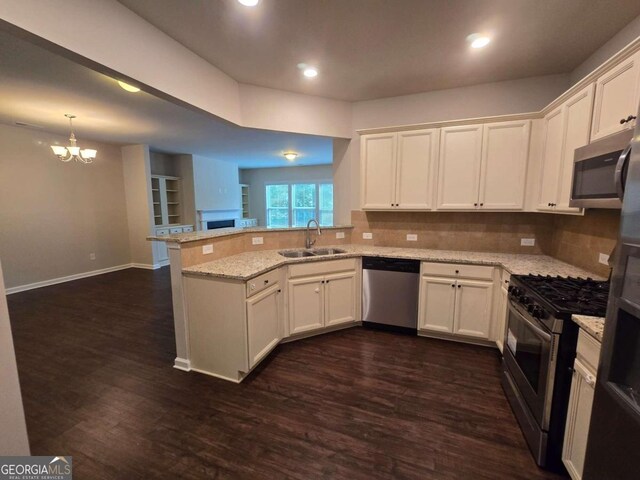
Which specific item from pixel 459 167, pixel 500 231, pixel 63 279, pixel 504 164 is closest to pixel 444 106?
pixel 459 167

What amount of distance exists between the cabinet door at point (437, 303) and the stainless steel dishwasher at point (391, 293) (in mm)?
78

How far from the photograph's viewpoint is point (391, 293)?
3.08 m

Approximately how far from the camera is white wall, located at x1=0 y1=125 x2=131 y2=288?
14.8ft

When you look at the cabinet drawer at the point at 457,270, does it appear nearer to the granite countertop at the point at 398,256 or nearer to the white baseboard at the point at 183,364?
the granite countertop at the point at 398,256

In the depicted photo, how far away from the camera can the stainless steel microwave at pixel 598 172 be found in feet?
4.99

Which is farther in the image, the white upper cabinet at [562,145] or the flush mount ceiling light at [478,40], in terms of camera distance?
the flush mount ceiling light at [478,40]

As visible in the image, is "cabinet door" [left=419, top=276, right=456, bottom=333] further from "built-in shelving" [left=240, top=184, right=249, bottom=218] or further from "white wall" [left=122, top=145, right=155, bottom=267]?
"built-in shelving" [left=240, top=184, right=249, bottom=218]

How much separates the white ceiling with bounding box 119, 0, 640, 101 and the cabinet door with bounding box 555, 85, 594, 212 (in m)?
0.56

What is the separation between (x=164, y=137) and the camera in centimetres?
519

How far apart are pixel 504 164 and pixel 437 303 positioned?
1.56 meters

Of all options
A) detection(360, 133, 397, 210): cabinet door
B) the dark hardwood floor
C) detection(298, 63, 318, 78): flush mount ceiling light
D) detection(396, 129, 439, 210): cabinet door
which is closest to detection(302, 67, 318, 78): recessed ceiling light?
detection(298, 63, 318, 78): flush mount ceiling light

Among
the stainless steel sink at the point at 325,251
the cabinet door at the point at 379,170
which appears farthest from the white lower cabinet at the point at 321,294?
the cabinet door at the point at 379,170

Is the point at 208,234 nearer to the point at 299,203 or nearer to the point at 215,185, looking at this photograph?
the point at 215,185

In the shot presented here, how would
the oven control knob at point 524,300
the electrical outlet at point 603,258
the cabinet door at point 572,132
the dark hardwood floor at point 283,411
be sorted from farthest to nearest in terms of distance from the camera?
the electrical outlet at point 603,258 < the cabinet door at point 572,132 < the oven control knob at point 524,300 < the dark hardwood floor at point 283,411
